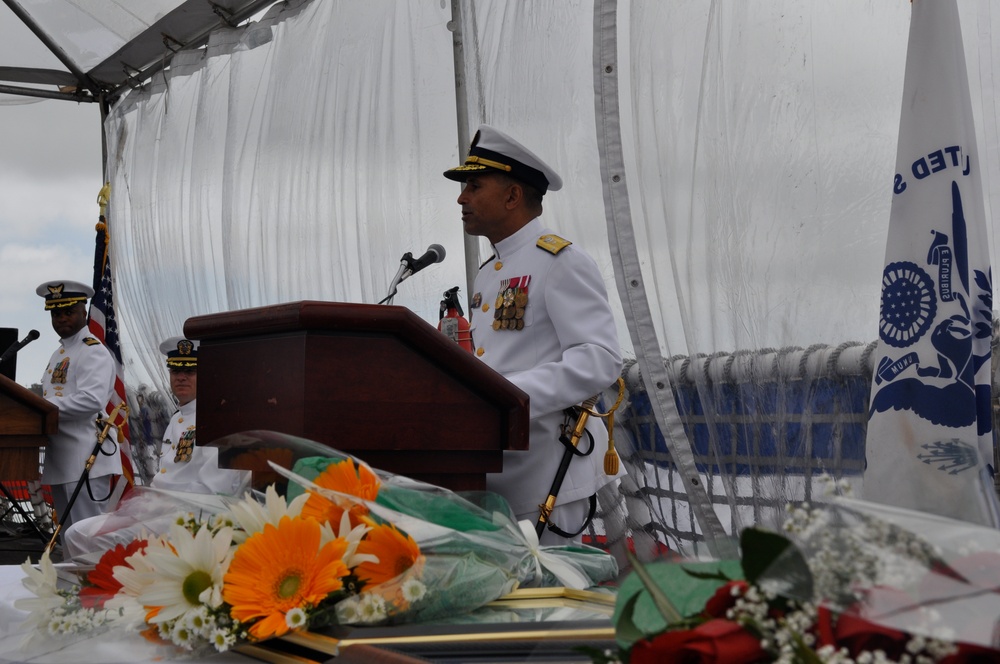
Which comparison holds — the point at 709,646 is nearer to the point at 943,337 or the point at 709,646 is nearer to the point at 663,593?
the point at 663,593

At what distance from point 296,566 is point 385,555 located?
0.07m

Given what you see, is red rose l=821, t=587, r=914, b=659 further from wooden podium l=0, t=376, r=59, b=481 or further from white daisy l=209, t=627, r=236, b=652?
wooden podium l=0, t=376, r=59, b=481

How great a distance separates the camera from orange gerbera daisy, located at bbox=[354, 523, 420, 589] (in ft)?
2.64

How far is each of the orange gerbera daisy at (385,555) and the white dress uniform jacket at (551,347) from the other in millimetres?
1276

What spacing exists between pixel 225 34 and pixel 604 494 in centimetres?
395

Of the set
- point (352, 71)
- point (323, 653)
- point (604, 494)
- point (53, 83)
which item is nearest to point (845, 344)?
point (604, 494)

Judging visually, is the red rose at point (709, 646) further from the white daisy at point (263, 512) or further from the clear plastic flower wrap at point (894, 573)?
the white daisy at point (263, 512)

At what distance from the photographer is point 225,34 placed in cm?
611

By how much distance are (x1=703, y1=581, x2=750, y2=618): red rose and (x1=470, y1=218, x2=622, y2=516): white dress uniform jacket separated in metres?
1.59

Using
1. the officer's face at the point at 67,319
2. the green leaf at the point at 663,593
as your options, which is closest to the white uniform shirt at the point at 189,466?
the green leaf at the point at 663,593

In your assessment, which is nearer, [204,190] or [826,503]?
[826,503]

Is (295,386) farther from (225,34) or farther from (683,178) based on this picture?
(225,34)

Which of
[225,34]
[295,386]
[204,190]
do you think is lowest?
[295,386]

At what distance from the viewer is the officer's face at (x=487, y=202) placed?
246cm
